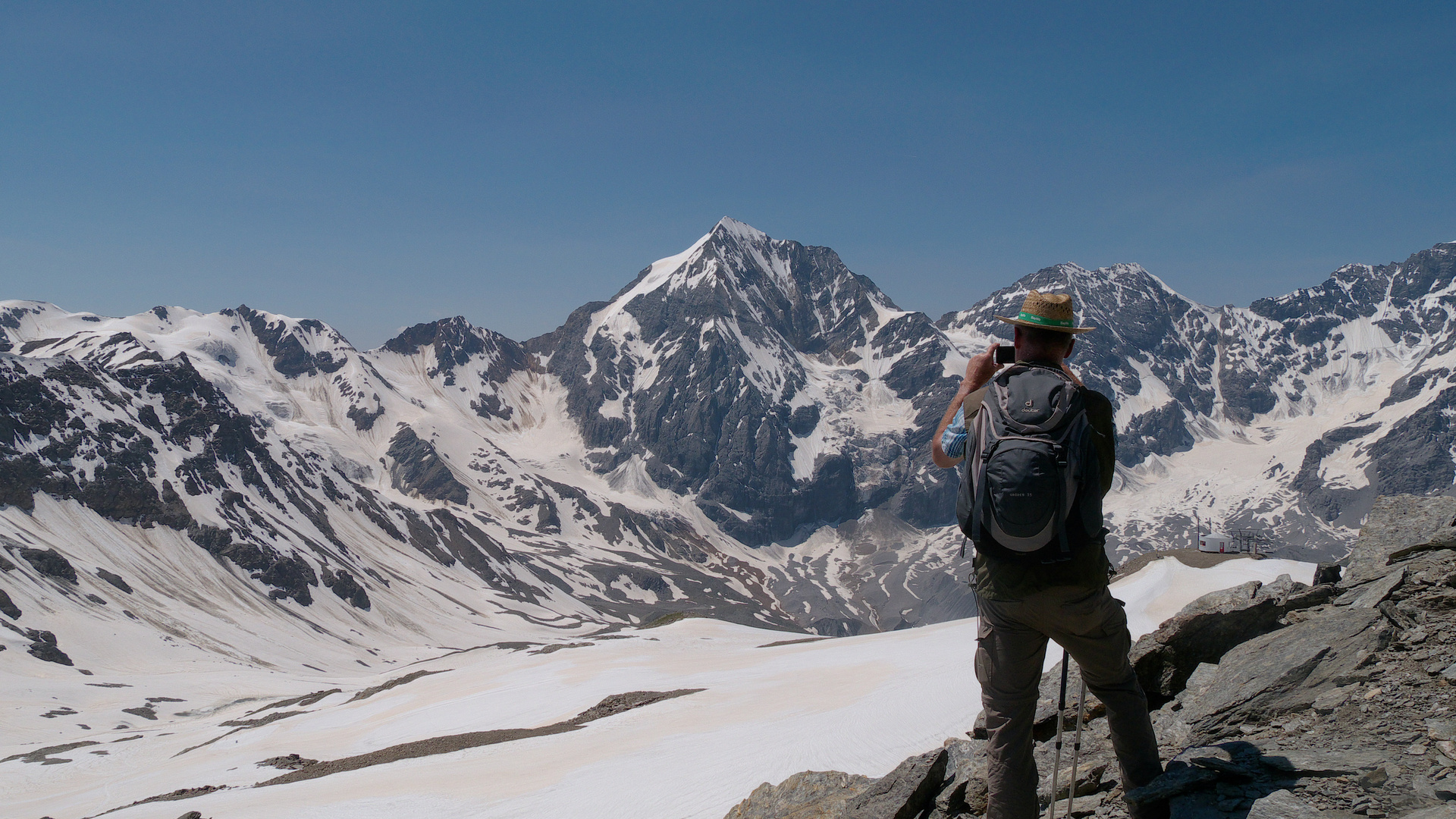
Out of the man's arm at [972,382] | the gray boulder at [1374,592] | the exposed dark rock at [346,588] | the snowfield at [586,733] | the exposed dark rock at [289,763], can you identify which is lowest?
the exposed dark rock at [289,763]

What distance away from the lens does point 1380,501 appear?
13562 millimetres

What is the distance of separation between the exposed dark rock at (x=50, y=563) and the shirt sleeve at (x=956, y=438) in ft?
465

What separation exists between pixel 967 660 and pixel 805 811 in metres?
17.0

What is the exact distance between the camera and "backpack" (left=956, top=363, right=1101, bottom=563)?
642cm

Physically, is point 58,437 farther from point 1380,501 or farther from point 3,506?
point 1380,501

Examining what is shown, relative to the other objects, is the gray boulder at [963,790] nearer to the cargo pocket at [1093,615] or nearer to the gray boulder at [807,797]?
the gray boulder at [807,797]

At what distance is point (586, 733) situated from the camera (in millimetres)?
24266

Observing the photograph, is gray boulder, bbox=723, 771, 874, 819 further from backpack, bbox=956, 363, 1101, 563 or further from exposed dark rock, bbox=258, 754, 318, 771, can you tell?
exposed dark rock, bbox=258, 754, 318, 771

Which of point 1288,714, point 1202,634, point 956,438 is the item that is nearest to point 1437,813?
point 1288,714

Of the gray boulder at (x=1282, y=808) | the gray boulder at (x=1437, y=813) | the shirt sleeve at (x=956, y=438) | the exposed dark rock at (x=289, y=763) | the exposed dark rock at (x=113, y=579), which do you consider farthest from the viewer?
the exposed dark rock at (x=113, y=579)

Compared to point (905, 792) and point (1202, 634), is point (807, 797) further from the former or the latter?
point (1202, 634)

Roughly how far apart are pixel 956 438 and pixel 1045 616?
167cm

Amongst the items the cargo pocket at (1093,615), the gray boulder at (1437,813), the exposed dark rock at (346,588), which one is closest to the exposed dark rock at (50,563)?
the exposed dark rock at (346,588)

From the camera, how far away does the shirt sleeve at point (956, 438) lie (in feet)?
24.7
